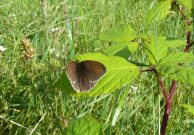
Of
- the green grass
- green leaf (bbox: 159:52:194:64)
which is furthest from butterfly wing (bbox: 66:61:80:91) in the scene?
green leaf (bbox: 159:52:194:64)

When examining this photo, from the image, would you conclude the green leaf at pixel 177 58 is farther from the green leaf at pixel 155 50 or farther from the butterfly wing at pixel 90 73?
the butterfly wing at pixel 90 73

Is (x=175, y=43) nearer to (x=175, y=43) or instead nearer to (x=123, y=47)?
(x=175, y=43)

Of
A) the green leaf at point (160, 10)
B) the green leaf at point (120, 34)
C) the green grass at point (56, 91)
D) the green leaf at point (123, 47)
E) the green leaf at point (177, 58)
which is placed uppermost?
the green leaf at point (160, 10)

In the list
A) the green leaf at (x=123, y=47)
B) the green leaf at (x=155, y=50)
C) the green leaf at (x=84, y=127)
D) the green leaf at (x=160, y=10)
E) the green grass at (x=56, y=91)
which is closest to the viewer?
the green leaf at (x=84, y=127)

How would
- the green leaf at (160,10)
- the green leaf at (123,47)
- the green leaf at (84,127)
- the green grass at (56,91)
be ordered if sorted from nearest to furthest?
the green leaf at (84,127) < the green leaf at (123,47) < the green leaf at (160,10) < the green grass at (56,91)

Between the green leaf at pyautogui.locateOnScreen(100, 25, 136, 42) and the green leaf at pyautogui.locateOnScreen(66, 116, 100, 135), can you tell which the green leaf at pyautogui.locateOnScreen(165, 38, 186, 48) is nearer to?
the green leaf at pyautogui.locateOnScreen(100, 25, 136, 42)

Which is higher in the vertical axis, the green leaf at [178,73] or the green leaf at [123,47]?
the green leaf at [123,47]

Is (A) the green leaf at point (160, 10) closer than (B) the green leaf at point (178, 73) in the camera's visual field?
No

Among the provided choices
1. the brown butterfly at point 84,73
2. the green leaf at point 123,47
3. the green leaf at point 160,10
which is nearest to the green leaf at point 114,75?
the brown butterfly at point 84,73
